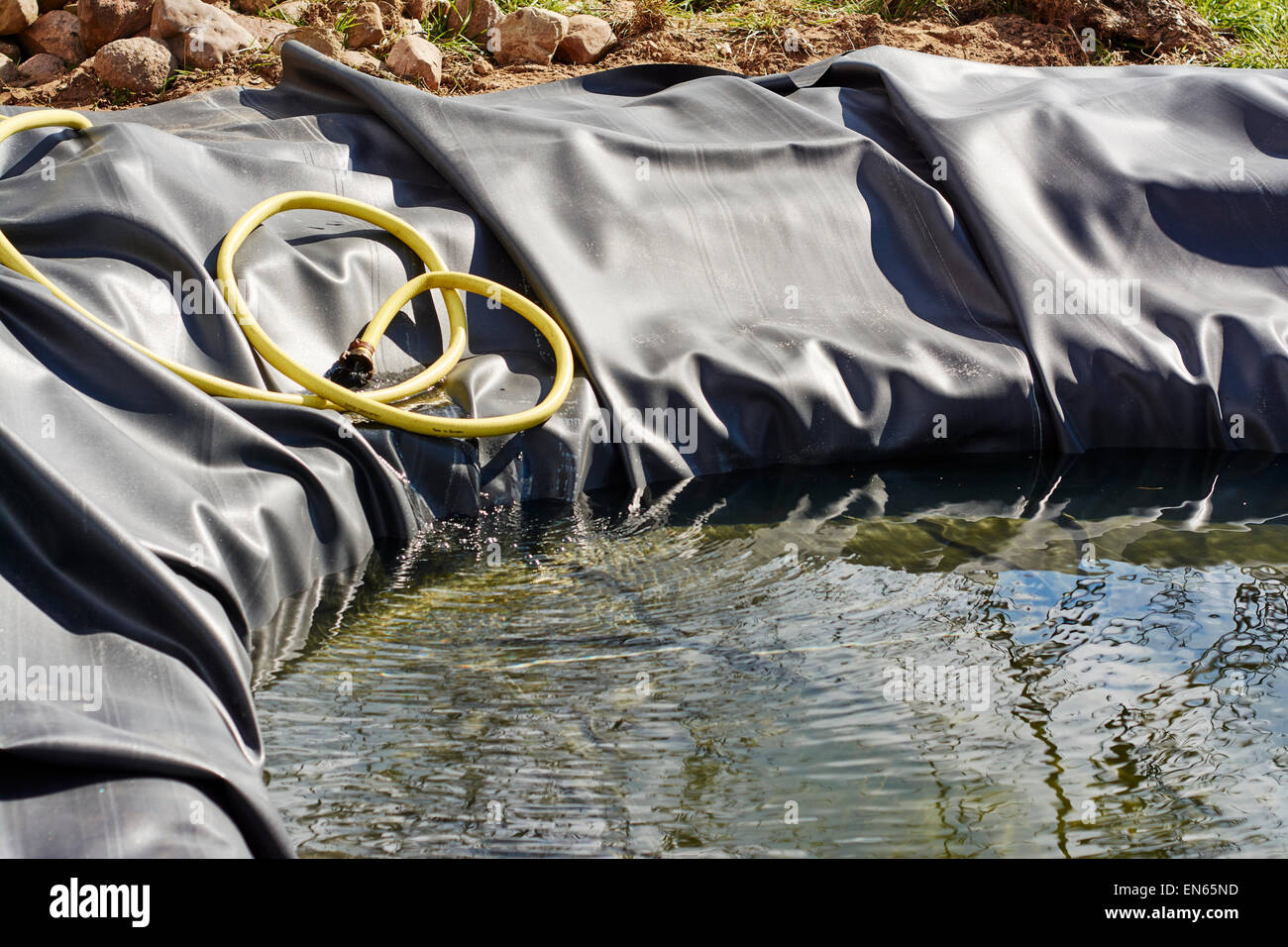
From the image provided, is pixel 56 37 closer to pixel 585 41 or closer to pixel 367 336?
pixel 585 41

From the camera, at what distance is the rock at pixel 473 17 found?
242 inches

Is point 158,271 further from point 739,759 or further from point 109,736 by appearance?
point 739,759

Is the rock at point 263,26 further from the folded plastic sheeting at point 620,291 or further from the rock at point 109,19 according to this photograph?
the folded plastic sheeting at point 620,291

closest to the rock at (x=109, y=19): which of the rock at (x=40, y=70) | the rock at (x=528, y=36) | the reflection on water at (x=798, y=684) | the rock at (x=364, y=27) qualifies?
the rock at (x=40, y=70)

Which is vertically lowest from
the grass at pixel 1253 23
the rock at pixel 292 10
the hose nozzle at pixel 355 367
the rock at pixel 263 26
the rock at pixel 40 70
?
the rock at pixel 40 70

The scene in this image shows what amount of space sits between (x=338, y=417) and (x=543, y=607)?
69cm

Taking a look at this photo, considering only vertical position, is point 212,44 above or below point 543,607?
above

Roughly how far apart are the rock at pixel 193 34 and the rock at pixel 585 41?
1620 mm

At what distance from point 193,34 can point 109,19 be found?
45 cm

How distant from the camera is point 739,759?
210 centimetres

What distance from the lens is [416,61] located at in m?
5.61

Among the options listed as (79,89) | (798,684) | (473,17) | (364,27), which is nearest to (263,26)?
(364,27)

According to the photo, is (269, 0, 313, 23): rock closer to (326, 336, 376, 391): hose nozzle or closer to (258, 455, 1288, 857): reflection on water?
(326, 336, 376, 391): hose nozzle

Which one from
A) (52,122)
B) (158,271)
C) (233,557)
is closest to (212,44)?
(52,122)
